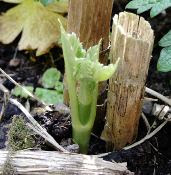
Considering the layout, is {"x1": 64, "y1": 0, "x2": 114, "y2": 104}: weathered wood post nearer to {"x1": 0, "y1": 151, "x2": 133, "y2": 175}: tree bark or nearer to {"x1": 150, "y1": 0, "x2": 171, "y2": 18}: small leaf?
{"x1": 150, "y1": 0, "x2": 171, "y2": 18}: small leaf

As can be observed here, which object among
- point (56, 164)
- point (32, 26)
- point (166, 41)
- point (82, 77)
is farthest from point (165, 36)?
point (32, 26)

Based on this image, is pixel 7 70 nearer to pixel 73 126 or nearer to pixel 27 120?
pixel 27 120

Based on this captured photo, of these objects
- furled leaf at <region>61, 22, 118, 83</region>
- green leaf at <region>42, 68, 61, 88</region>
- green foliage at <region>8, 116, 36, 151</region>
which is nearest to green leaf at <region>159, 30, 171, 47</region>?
furled leaf at <region>61, 22, 118, 83</region>

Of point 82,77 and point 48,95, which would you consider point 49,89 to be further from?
point 82,77

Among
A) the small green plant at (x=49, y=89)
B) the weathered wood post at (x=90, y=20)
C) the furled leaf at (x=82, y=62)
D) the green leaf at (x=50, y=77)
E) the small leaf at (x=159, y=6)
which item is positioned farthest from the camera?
the green leaf at (x=50, y=77)

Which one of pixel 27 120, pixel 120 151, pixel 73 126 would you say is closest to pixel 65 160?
pixel 73 126

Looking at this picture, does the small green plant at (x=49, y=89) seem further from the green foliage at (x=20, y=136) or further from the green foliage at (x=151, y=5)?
the green foliage at (x=151, y=5)

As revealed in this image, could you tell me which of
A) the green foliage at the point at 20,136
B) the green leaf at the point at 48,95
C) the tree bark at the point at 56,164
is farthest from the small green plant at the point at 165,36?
the green leaf at the point at 48,95
